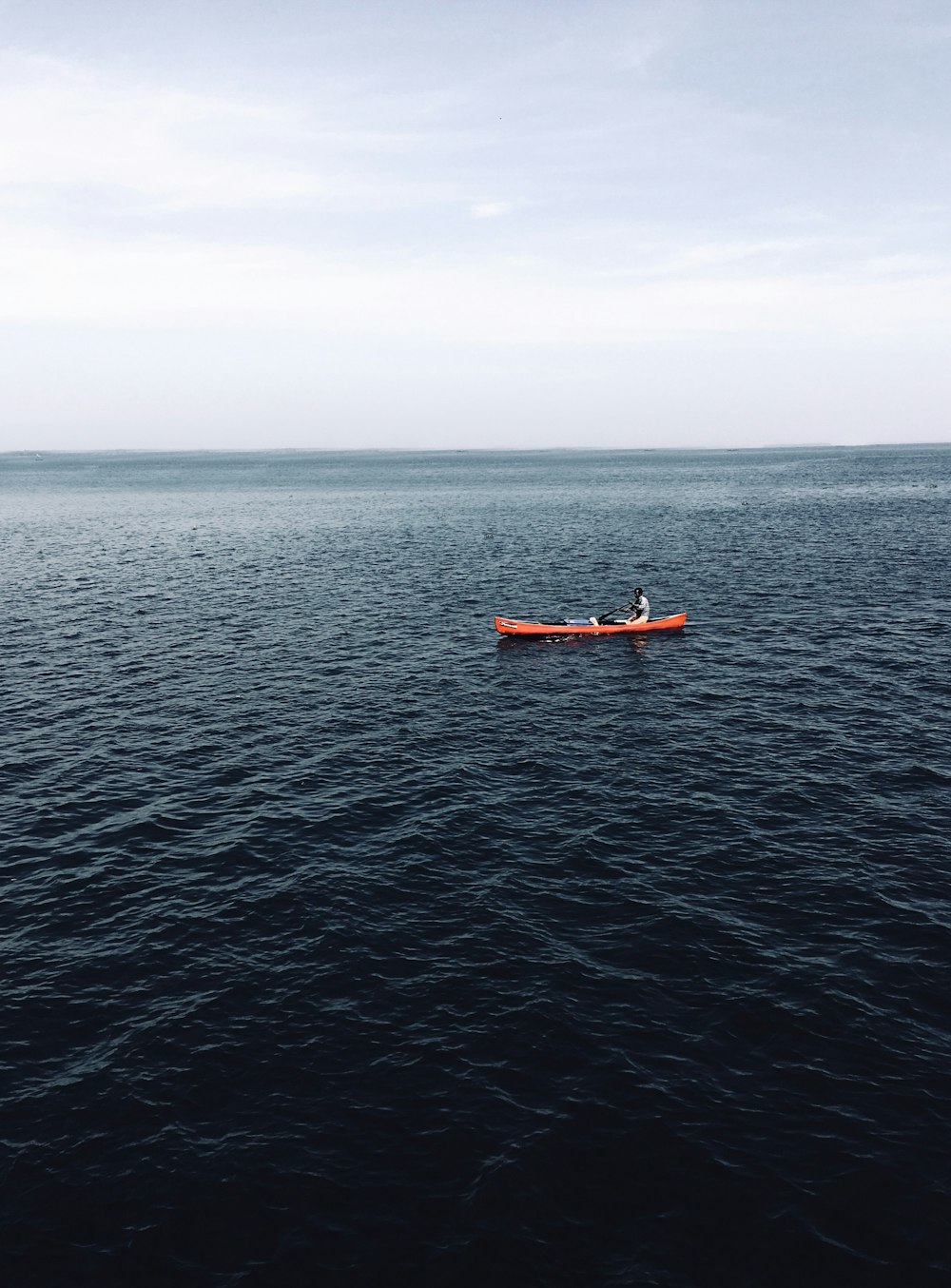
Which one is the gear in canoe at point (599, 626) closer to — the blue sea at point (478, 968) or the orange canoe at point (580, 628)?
the orange canoe at point (580, 628)

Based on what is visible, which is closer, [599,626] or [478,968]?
[478,968]

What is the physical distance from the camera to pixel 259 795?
121 ft

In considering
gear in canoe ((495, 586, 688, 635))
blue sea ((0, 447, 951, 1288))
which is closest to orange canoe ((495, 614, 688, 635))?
gear in canoe ((495, 586, 688, 635))

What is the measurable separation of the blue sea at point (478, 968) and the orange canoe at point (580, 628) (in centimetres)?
314

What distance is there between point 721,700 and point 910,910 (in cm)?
2160

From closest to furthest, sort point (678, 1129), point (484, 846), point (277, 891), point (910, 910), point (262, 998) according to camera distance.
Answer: point (678, 1129) < point (262, 998) < point (910, 910) < point (277, 891) < point (484, 846)

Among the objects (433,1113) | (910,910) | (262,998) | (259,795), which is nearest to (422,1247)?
(433,1113)

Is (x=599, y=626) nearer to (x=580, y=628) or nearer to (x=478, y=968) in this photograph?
(x=580, y=628)

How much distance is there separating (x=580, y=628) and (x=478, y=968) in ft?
129

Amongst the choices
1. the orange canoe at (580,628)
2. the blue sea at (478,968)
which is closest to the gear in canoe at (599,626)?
the orange canoe at (580,628)

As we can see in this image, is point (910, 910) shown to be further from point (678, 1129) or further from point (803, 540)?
point (803, 540)

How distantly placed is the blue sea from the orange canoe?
10.3 feet

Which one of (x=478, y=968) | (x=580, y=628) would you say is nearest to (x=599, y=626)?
(x=580, y=628)

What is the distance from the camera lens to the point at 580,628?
62.2 meters
